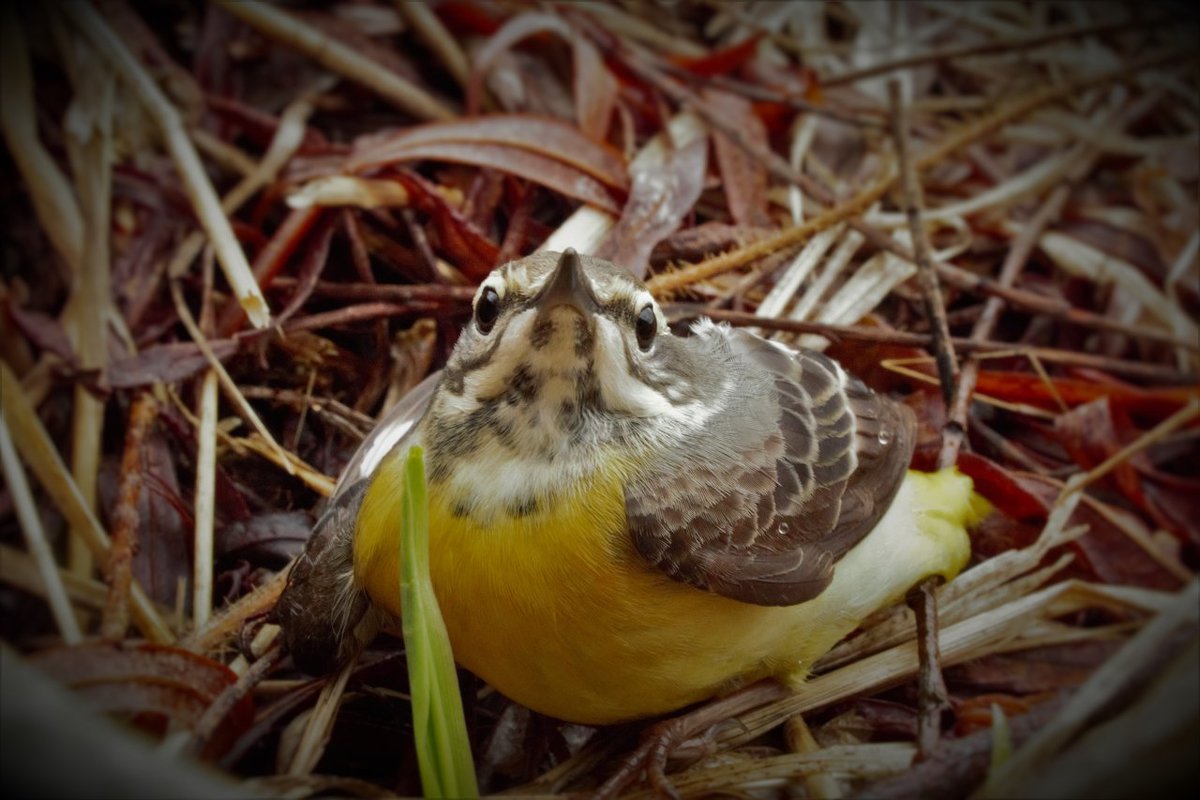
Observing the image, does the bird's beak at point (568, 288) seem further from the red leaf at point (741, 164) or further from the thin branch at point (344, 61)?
the thin branch at point (344, 61)

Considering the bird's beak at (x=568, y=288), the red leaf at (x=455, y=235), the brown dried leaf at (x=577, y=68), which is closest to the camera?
the bird's beak at (x=568, y=288)

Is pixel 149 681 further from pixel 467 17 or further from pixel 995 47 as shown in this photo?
pixel 995 47

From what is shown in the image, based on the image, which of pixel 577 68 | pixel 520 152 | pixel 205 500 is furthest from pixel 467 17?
pixel 205 500

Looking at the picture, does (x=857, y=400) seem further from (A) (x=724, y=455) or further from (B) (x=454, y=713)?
(B) (x=454, y=713)

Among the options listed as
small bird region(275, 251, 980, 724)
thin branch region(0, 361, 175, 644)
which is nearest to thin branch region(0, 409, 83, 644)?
thin branch region(0, 361, 175, 644)

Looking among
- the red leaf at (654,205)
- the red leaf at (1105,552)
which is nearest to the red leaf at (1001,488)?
the red leaf at (1105,552)

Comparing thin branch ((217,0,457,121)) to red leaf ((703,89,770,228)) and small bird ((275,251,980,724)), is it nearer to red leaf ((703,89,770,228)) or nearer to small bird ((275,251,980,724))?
red leaf ((703,89,770,228))

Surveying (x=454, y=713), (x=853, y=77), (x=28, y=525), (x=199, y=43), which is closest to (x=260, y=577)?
(x=28, y=525)
